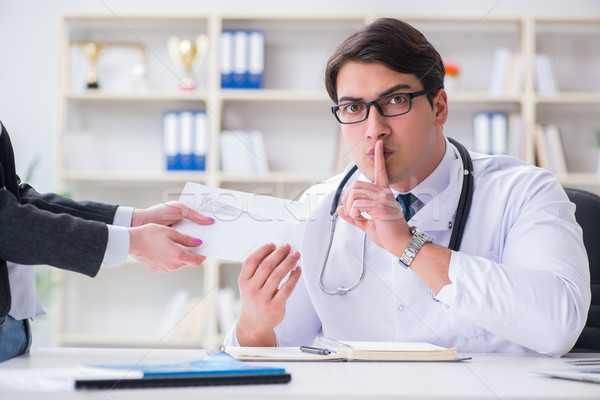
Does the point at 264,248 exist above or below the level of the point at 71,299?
above

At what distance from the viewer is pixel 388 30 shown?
1.53 meters

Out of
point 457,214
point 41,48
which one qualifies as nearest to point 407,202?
point 457,214

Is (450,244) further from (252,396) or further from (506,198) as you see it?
(252,396)

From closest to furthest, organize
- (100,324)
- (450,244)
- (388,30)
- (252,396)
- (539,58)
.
Result: (252,396) < (450,244) < (388,30) < (539,58) < (100,324)

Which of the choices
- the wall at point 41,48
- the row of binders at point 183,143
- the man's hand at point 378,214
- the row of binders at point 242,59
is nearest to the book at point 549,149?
the wall at point 41,48

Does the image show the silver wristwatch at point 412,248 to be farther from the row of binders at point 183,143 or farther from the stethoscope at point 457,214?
the row of binders at point 183,143

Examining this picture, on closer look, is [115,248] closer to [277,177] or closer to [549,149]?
[277,177]

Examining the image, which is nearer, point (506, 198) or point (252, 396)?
point (252, 396)

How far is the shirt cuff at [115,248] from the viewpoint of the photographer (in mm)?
1070

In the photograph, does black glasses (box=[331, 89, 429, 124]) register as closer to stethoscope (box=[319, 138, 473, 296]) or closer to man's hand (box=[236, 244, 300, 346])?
stethoscope (box=[319, 138, 473, 296])

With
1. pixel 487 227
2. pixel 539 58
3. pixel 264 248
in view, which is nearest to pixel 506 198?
pixel 487 227

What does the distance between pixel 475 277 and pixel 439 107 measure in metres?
0.58

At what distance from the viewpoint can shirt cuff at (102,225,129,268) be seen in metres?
1.07

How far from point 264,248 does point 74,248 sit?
36 cm
